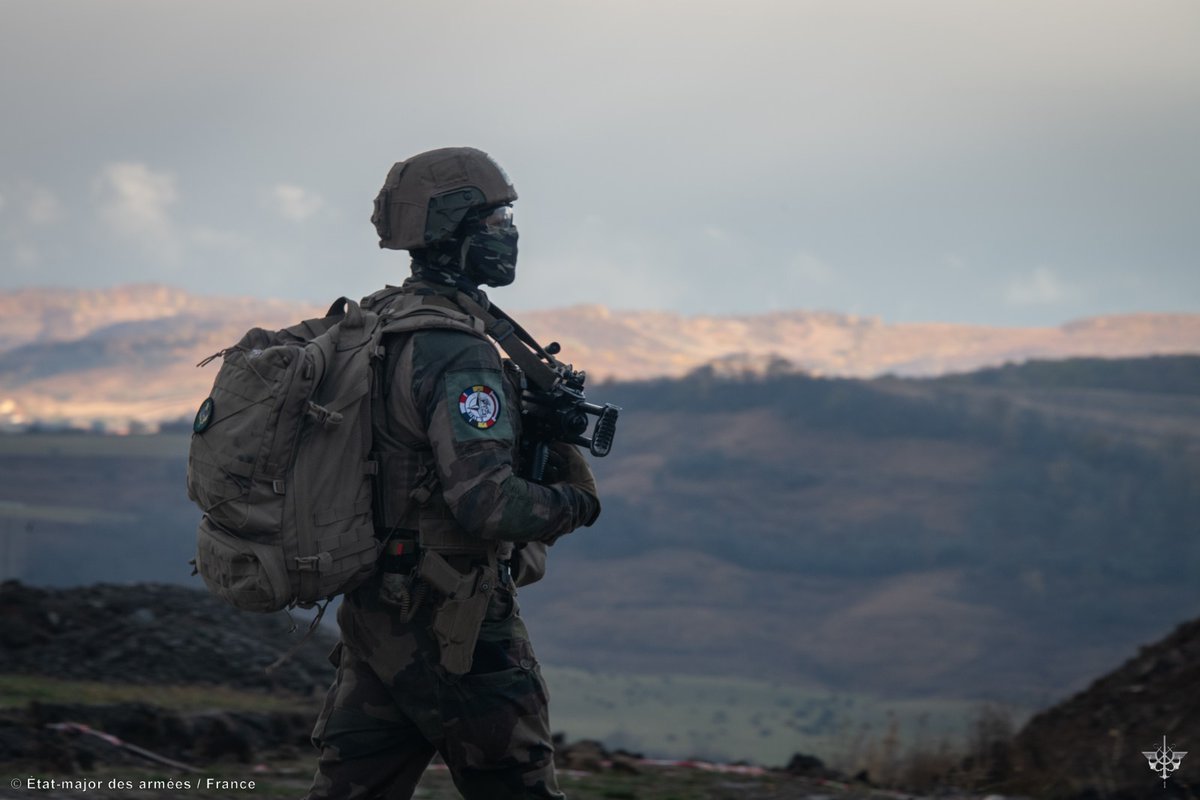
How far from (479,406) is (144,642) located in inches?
408

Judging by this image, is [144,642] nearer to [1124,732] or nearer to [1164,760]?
[1124,732]

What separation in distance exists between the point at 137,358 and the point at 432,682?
196809 millimetres

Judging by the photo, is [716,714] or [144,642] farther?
[716,714]

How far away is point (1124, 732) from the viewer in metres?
9.20

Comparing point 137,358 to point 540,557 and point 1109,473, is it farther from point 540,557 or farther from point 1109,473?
point 540,557

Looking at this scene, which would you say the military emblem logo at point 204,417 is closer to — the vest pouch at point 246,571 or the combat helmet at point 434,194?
the vest pouch at point 246,571

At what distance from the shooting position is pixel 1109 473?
83688 mm

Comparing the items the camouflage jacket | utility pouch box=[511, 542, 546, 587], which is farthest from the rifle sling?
utility pouch box=[511, 542, 546, 587]

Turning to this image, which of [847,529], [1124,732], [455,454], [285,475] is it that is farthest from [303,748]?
[847,529]

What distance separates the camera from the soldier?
4238mm

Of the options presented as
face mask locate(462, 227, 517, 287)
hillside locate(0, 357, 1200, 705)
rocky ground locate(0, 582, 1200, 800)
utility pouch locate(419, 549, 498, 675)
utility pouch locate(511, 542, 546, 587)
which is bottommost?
rocky ground locate(0, 582, 1200, 800)

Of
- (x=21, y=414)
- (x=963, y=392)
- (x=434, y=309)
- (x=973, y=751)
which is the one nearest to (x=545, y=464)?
(x=434, y=309)

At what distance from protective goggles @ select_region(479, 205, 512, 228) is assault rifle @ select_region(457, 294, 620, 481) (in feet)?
0.88

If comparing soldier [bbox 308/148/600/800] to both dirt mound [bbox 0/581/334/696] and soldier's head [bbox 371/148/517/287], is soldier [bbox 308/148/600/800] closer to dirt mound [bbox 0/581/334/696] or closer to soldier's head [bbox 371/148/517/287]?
soldier's head [bbox 371/148/517/287]
